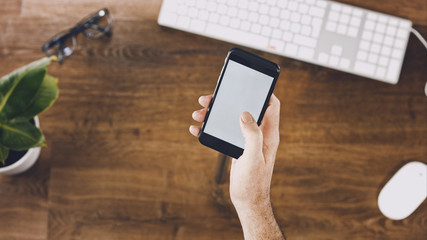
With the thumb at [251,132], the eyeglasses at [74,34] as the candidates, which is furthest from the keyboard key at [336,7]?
the eyeglasses at [74,34]

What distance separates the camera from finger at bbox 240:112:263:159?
2.02 ft

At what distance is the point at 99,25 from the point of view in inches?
32.5

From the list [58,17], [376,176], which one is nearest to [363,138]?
[376,176]

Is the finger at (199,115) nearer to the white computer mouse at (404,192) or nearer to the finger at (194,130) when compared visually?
the finger at (194,130)

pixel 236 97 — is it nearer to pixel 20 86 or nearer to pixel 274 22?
pixel 274 22

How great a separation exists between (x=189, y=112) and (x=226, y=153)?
0.54 ft

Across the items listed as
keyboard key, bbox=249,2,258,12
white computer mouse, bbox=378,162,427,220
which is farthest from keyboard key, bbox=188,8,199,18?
white computer mouse, bbox=378,162,427,220

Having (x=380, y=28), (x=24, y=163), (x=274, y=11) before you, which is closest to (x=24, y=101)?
(x=24, y=163)

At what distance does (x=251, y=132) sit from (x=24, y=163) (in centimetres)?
48

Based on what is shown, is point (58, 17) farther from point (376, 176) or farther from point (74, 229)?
point (376, 176)

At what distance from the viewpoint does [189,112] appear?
2.62 feet

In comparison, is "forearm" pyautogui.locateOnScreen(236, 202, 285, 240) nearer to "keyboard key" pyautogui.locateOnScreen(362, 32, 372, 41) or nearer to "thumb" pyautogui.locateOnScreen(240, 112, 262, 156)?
"thumb" pyautogui.locateOnScreen(240, 112, 262, 156)

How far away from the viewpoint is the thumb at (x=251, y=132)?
616 millimetres

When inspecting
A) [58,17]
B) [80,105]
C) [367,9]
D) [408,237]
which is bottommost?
[408,237]
